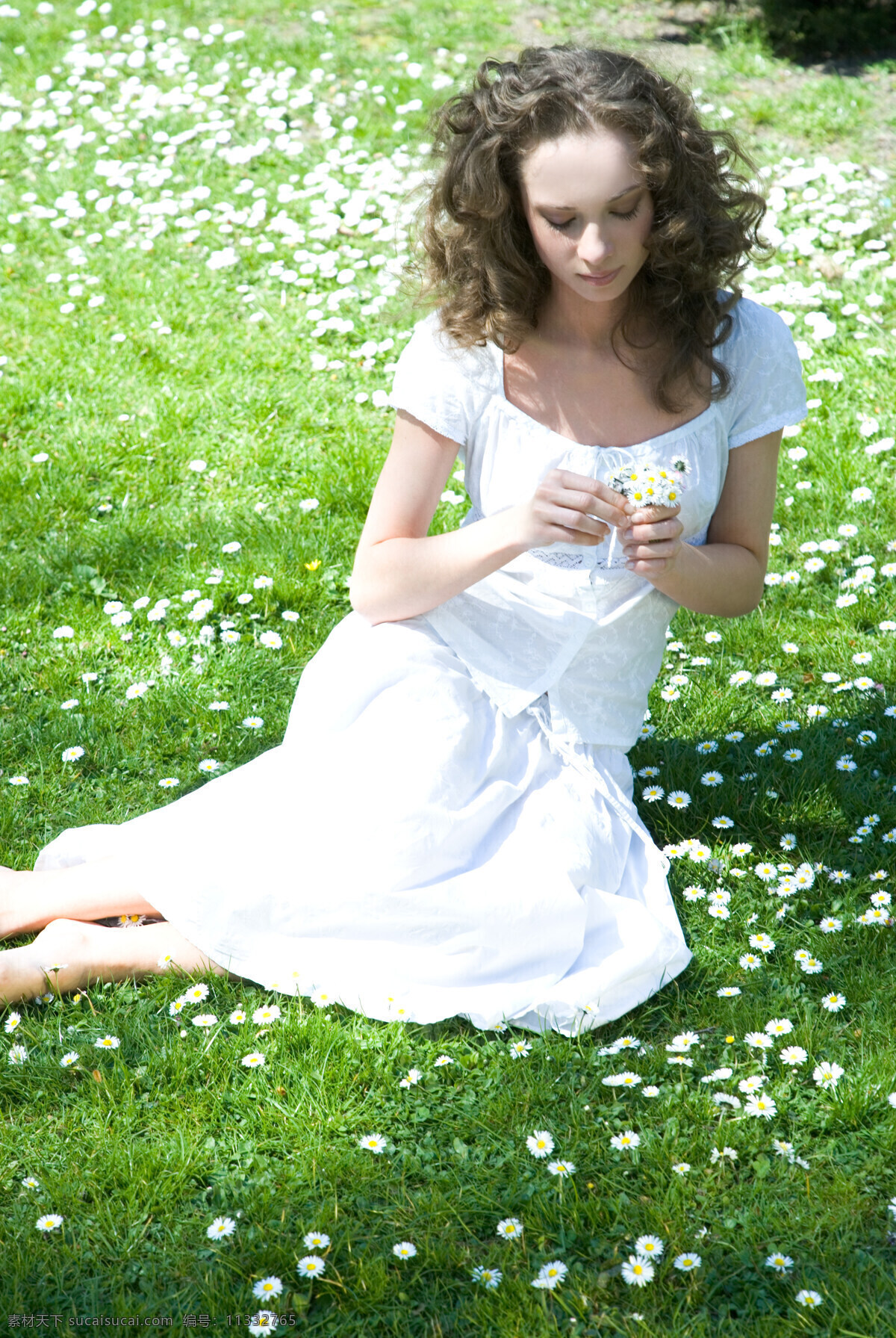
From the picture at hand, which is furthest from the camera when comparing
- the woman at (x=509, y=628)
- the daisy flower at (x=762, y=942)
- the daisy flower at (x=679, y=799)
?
the daisy flower at (x=679, y=799)

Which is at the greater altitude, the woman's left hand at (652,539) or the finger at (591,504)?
the finger at (591,504)

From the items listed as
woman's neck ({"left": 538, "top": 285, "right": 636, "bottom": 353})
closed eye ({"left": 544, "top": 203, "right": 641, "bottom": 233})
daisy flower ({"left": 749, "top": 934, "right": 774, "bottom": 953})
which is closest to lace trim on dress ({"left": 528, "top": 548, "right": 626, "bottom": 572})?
woman's neck ({"left": 538, "top": 285, "right": 636, "bottom": 353})

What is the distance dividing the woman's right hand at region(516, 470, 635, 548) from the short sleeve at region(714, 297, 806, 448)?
46cm

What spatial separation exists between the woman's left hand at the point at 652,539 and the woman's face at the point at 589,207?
441mm

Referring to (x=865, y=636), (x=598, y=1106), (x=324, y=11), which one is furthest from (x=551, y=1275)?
(x=324, y=11)

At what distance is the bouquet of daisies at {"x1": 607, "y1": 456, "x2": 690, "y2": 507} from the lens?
2314mm

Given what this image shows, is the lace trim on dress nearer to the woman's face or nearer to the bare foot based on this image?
the woman's face

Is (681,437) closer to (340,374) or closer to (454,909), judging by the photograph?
(454,909)

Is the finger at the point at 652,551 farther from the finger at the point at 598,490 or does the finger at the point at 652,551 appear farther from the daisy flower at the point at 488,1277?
the daisy flower at the point at 488,1277

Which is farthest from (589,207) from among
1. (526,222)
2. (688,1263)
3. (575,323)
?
(688,1263)

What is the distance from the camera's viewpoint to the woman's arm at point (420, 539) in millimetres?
2375

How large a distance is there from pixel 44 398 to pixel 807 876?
3.63 m

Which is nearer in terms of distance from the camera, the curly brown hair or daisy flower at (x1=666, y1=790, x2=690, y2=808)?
the curly brown hair

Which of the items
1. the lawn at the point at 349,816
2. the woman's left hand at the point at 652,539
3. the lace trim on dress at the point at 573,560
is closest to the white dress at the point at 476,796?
the lace trim on dress at the point at 573,560
